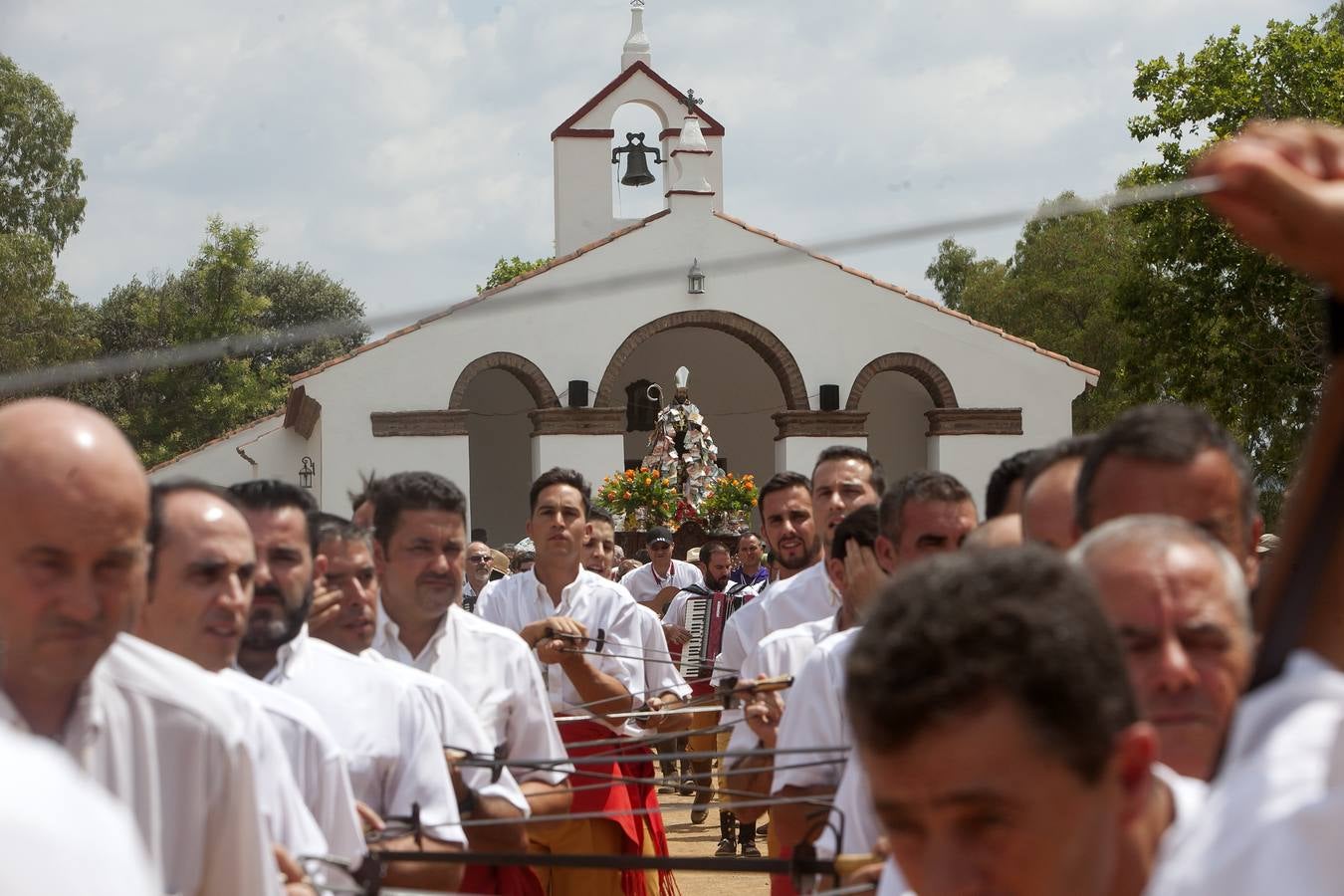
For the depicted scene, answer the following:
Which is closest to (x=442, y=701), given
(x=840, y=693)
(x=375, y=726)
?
(x=375, y=726)

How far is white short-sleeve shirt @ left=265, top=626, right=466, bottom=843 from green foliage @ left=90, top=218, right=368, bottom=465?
117 ft

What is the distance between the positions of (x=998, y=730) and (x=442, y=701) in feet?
10.9

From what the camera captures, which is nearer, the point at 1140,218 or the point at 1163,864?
the point at 1163,864

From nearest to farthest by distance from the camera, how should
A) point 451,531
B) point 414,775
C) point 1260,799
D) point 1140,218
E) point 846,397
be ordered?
point 1260,799 → point 414,775 → point 451,531 → point 1140,218 → point 846,397

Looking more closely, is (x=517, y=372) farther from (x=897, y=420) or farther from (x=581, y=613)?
(x=581, y=613)

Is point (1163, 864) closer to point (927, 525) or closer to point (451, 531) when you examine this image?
point (927, 525)

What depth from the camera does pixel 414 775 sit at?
14.5ft

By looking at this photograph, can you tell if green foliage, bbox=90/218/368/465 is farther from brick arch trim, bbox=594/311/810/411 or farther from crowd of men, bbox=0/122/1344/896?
crowd of men, bbox=0/122/1344/896

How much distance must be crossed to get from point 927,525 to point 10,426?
2.88 metres

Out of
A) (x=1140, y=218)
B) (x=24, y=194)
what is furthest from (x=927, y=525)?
(x=24, y=194)

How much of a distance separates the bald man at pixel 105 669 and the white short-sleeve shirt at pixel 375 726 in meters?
1.91

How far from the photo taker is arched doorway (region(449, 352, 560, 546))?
104 feet

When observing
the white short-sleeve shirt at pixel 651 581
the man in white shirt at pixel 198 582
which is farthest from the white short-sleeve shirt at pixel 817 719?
Result: the white short-sleeve shirt at pixel 651 581

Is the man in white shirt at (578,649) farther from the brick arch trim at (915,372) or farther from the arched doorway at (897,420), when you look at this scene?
the arched doorway at (897,420)
